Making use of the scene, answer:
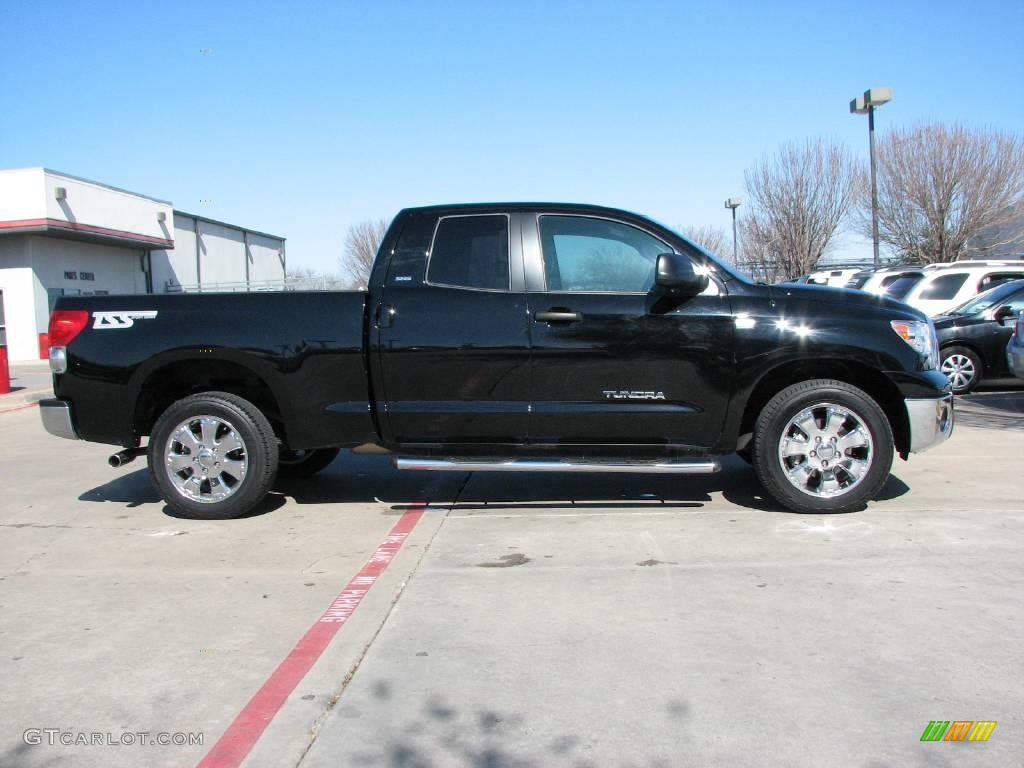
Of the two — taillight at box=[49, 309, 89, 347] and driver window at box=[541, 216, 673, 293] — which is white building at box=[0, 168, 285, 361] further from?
driver window at box=[541, 216, 673, 293]

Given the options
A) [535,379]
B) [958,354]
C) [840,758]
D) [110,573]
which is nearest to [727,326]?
[535,379]

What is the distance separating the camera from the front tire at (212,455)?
19.2ft

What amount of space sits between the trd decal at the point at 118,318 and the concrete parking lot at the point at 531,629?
1329 millimetres

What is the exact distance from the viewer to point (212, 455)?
592cm

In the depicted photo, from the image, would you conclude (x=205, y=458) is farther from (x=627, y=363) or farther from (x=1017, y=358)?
(x=1017, y=358)

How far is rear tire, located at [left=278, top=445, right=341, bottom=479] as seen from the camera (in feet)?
23.3

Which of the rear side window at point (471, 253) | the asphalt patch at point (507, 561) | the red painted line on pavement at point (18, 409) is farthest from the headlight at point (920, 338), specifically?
the red painted line on pavement at point (18, 409)

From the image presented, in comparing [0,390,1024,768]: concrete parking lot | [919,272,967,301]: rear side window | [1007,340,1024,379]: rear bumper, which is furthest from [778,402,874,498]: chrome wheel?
[919,272,967,301]: rear side window

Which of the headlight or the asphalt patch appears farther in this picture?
the headlight

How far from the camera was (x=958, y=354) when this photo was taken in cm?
1202

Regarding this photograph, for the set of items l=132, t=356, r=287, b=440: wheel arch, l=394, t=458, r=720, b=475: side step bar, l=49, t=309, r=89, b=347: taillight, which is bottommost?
l=394, t=458, r=720, b=475: side step bar

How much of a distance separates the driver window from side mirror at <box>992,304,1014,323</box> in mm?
8100

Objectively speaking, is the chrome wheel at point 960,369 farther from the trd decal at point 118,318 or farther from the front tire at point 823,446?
the trd decal at point 118,318

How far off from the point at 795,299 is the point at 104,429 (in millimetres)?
4591
